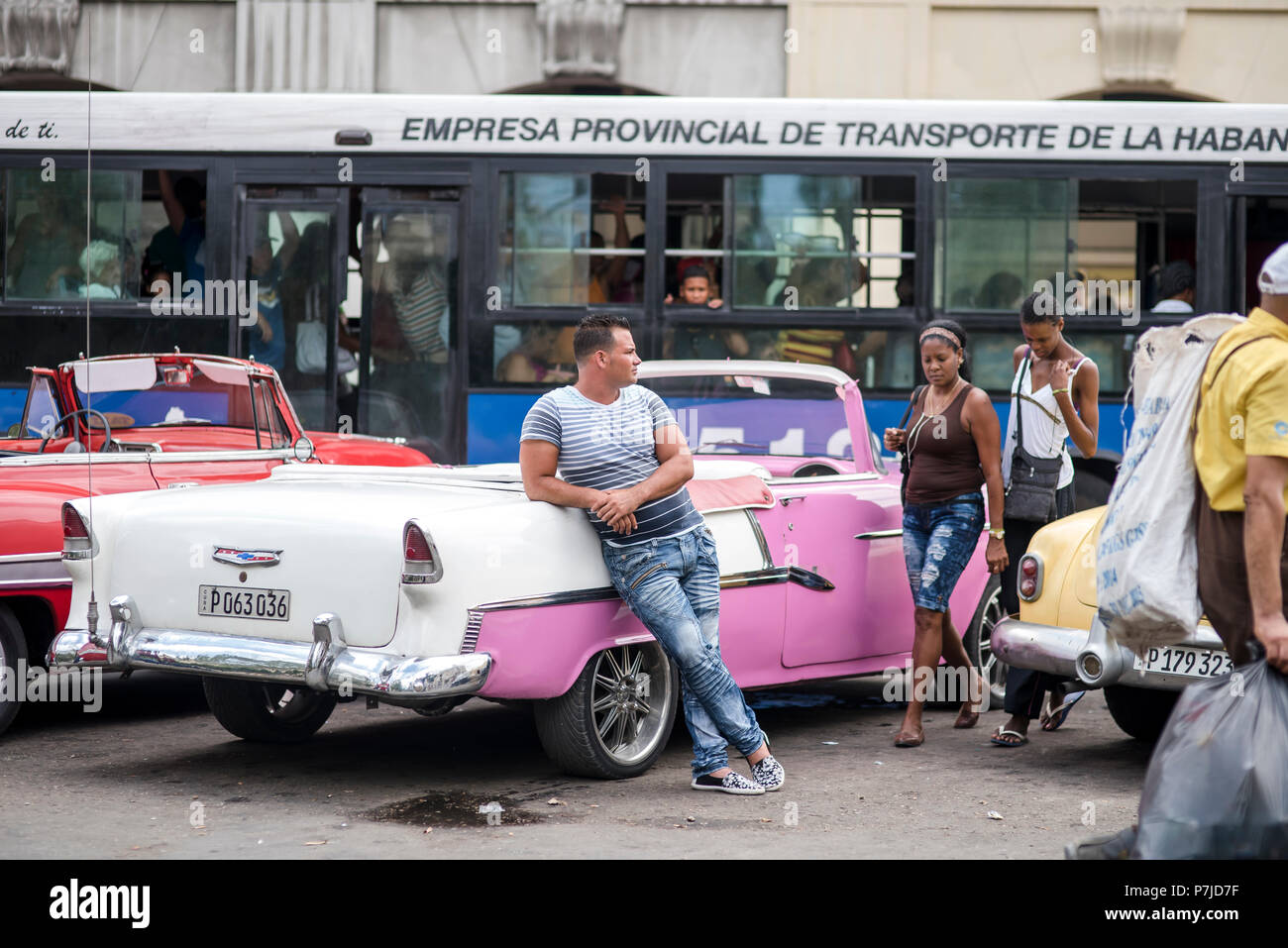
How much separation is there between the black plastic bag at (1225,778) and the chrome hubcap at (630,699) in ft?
8.55

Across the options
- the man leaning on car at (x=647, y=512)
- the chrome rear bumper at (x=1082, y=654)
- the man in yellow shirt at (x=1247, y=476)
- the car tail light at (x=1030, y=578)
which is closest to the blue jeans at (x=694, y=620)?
the man leaning on car at (x=647, y=512)

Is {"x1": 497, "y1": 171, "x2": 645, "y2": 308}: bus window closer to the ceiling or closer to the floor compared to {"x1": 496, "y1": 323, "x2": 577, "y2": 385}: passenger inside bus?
closer to the ceiling

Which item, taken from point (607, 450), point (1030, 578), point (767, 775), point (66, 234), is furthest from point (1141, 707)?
point (66, 234)

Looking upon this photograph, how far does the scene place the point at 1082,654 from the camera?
19.8ft

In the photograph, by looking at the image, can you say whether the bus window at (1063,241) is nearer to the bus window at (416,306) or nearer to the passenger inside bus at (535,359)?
the passenger inside bus at (535,359)

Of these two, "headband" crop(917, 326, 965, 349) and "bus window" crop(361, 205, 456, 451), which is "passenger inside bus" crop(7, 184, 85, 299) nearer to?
"bus window" crop(361, 205, 456, 451)

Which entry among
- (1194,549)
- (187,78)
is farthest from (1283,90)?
(1194,549)

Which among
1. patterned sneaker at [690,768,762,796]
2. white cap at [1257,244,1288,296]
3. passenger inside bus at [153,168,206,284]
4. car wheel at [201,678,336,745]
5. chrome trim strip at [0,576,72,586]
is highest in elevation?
passenger inside bus at [153,168,206,284]

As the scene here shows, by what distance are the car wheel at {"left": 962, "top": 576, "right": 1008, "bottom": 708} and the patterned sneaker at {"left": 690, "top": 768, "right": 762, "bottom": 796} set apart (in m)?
2.06

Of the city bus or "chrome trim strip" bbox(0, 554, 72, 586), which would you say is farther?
the city bus

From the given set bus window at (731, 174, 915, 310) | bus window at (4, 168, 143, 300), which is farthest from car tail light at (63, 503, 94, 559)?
bus window at (731, 174, 915, 310)

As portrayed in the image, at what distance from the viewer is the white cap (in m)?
3.77

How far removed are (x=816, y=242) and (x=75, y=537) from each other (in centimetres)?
594
